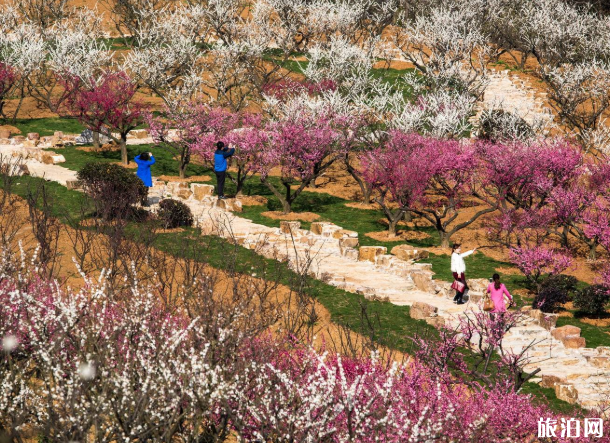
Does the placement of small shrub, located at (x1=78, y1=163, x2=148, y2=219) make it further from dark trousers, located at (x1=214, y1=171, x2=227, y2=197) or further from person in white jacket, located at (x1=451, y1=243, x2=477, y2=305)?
person in white jacket, located at (x1=451, y1=243, x2=477, y2=305)

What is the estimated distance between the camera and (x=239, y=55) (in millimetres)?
54562

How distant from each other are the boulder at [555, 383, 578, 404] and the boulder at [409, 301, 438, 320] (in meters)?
4.87

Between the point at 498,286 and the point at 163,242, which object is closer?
the point at 498,286

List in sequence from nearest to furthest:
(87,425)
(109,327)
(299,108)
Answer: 1. (87,425)
2. (109,327)
3. (299,108)

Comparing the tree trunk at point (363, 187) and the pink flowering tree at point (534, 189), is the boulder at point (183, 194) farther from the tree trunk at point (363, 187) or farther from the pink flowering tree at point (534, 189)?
the pink flowering tree at point (534, 189)

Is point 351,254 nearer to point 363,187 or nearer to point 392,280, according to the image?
point 392,280

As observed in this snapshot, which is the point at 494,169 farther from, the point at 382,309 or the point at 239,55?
the point at 239,55

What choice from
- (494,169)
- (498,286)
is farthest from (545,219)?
(498,286)

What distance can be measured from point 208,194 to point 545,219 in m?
13.9

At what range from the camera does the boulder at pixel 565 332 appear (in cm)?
2258

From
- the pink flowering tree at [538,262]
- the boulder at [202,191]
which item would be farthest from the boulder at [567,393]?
the boulder at [202,191]

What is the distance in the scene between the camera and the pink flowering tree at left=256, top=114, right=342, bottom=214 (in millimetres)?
35781

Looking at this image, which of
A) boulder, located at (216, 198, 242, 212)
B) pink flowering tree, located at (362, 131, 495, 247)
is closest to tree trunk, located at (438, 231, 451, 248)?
pink flowering tree, located at (362, 131, 495, 247)

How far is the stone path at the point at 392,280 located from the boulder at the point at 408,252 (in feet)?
0.13
